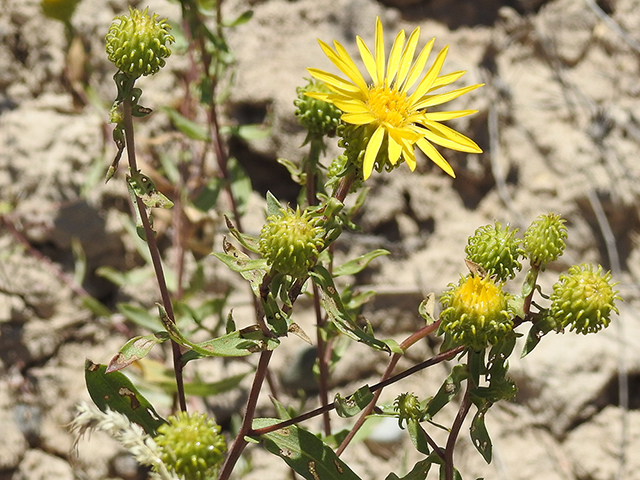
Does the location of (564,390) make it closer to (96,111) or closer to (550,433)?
(550,433)

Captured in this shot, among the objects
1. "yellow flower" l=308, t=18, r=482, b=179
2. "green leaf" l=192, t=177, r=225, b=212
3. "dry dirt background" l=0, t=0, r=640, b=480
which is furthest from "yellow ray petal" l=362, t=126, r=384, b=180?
"dry dirt background" l=0, t=0, r=640, b=480

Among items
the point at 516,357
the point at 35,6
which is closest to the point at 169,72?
the point at 35,6

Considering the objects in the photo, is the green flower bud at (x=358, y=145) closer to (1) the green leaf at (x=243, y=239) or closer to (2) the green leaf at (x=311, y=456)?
(1) the green leaf at (x=243, y=239)

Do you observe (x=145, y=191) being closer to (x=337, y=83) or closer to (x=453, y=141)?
(x=337, y=83)

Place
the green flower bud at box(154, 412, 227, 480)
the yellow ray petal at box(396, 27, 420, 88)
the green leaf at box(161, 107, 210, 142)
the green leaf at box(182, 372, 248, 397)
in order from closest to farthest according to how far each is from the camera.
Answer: the green flower bud at box(154, 412, 227, 480) < the yellow ray petal at box(396, 27, 420, 88) < the green leaf at box(182, 372, 248, 397) < the green leaf at box(161, 107, 210, 142)

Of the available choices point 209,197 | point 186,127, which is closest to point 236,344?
point 209,197

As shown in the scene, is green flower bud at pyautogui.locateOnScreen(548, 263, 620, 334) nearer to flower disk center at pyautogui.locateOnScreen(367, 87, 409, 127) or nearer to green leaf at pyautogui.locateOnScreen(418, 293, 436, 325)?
green leaf at pyautogui.locateOnScreen(418, 293, 436, 325)

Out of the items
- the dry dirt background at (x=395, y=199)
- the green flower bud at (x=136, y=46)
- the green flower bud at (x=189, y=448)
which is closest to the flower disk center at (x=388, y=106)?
the green flower bud at (x=136, y=46)
